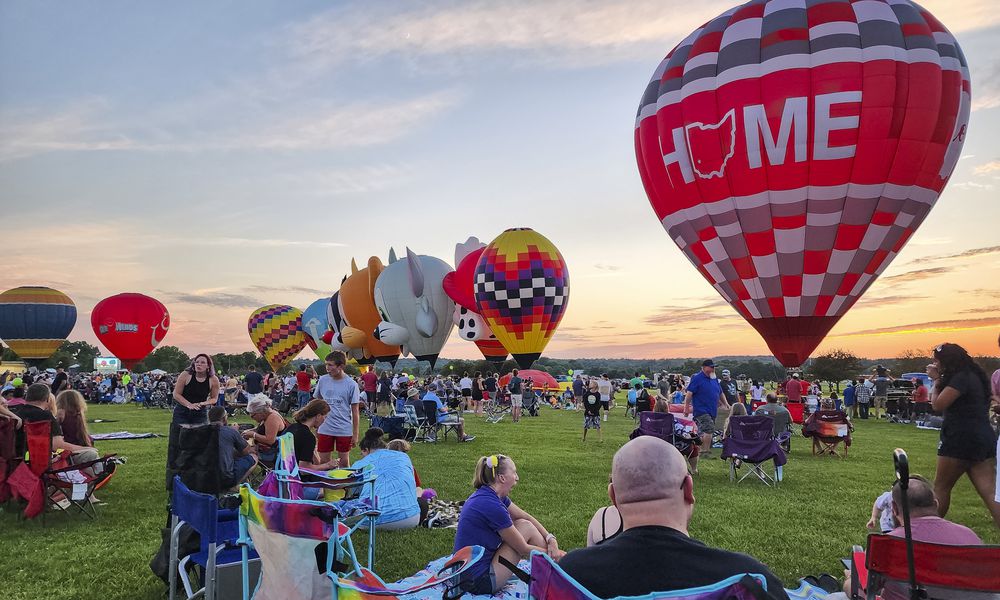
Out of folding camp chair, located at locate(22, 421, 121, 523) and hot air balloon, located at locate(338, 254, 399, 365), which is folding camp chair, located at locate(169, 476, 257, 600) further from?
hot air balloon, located at locate(338, 254, 399, 365)

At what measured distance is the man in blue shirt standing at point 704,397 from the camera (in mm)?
10125

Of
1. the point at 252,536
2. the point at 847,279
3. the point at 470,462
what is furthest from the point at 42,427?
the point at 847,279

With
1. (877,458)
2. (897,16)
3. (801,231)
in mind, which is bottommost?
(877,458)

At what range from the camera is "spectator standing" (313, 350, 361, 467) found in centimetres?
754

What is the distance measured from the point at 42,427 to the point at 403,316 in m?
24.0

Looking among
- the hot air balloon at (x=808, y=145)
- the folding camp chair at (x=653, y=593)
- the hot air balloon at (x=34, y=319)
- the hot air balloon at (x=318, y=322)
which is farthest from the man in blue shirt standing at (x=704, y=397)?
the hot air balloon at (x=34, y=319)

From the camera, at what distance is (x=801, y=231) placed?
11.2m

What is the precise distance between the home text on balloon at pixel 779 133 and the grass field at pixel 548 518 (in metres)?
5.14

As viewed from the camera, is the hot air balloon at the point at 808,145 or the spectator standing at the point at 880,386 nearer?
the hot air balloon at the point at 808,145

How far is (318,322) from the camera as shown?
38.8 meters

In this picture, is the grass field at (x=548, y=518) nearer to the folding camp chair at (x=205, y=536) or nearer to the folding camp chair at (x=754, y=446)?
the folding camp chair at (x=754, y=446)

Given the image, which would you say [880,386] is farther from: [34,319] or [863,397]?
[34,319]

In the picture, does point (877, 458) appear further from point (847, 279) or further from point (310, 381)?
point (310, 381)

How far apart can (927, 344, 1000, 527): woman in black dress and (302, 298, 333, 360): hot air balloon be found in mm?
34988
